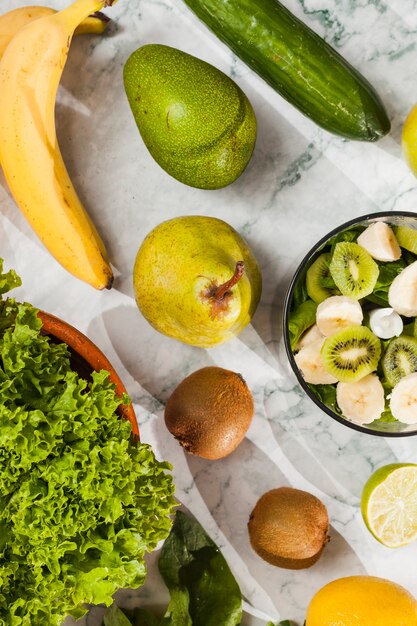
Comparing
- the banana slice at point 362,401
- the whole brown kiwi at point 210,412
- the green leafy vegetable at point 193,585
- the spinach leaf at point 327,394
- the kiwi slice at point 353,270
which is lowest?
the green leafy vegetable at point 193,585

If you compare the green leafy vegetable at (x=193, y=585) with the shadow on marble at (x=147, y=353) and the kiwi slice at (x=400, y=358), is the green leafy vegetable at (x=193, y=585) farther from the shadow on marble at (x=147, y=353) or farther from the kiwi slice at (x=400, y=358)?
the kiwi slice at (x=400, y=358)

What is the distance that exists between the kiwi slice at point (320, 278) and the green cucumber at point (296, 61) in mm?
228

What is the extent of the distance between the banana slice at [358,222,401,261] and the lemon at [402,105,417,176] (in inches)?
5.6

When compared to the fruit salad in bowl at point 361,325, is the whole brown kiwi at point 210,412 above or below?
below

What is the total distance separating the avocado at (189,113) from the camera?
130cm

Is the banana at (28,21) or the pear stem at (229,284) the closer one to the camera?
the pear stem at (229,284)

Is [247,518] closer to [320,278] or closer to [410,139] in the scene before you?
[320,278]

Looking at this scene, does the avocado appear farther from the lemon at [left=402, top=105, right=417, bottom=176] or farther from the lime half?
the lime half

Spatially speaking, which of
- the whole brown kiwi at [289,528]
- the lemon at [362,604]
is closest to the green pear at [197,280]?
the whole brown kiwi at [289,528]

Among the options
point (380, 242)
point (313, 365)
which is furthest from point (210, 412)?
point (380, 242)

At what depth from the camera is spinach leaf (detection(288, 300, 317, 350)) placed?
1378mm

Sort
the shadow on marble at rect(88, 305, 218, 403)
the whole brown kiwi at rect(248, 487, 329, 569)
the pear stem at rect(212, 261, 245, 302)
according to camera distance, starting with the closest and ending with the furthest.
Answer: the pear stem at rect(212, 261, 245, 302) → the whole brown kiwi at rect(248, 487, 329, 569) → the shadow on marble at rect(88, 305, 218, 403)

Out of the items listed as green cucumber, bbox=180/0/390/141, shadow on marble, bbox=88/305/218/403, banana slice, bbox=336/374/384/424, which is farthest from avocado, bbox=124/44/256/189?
banana slice, bbox=336/374/384/424

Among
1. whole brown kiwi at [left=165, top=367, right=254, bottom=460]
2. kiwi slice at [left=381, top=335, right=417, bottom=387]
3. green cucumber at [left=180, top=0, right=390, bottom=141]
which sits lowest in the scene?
whole brown kiwi at [left=165, top=367, right=254, bottom=460]
